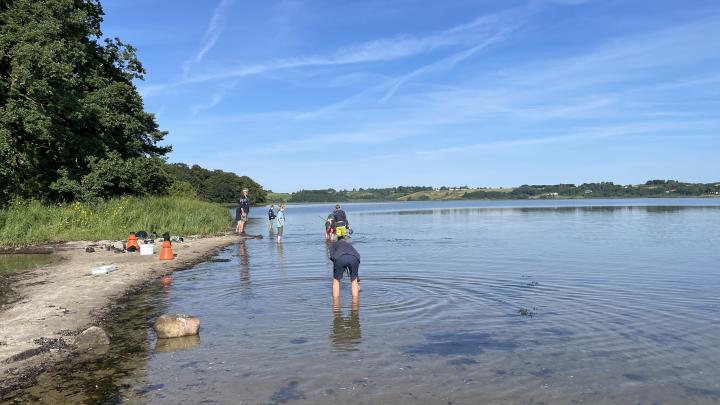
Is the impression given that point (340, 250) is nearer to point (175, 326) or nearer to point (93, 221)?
point (175, 326)

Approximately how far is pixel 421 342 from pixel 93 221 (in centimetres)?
2380

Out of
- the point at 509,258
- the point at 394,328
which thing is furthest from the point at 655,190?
the point at 394,328

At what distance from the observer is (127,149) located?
116 feet

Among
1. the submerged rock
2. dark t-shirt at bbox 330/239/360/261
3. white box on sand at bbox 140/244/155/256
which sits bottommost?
the submerged rock

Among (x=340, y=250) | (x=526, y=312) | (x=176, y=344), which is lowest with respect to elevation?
(x=526, y=312)

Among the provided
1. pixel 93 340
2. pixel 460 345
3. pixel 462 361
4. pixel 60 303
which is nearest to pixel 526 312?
pixel 460 345

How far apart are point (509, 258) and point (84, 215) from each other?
21.3m

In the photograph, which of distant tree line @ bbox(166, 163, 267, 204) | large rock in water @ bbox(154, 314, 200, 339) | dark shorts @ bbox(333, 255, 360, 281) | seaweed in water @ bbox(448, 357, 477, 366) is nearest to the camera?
seaweed in water @ bbox(448, 357, 477, 366)

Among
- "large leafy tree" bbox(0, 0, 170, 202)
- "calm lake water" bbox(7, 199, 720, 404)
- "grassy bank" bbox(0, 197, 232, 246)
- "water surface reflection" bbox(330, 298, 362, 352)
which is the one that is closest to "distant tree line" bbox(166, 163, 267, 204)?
"large leafy tree" bbox(0, 0, 170, 202)

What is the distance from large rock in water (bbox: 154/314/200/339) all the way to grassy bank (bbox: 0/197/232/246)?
1812 cm

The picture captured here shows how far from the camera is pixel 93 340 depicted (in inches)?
346

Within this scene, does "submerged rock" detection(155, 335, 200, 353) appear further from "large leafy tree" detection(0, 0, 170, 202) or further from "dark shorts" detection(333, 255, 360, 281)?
"large leafy tree" detection(0, 0, 170, 202)

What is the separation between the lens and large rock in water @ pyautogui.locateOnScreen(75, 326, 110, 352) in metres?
8.60

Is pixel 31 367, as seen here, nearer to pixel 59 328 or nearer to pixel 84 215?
pixel 59 328
